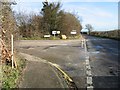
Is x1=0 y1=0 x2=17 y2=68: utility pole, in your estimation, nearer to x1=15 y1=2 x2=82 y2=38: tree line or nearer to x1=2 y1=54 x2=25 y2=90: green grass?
x1=2 y1=54 x2=25 y2=90: green grass

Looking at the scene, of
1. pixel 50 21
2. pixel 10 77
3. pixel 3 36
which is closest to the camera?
pixel 10 77

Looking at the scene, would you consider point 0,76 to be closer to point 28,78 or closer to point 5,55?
point 28,78

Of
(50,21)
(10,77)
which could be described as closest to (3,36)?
(10,77)

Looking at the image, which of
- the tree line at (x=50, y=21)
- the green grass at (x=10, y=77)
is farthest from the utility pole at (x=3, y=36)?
the tree line at (x=50, y=21)

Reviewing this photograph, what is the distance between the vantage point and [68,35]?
4716 cm

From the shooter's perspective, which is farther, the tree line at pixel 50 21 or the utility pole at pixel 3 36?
the tree line at pixel 50 21

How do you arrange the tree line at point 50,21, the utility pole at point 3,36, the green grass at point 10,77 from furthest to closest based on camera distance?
the tree line at point 50,21
the utility pole at point 3,36
the green grass at point 10,77

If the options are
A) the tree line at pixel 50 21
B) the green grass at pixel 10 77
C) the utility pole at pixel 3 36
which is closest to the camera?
the green grass at pixel 10 77

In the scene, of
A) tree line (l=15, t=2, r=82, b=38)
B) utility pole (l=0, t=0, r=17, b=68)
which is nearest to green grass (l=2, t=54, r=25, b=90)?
utility pole (l=0, t=0, r=17, b=68)

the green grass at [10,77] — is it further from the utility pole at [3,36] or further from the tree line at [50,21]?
the tree line at [50,21]

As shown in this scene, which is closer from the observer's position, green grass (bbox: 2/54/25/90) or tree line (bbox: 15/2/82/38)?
green grass (bbox: 2/54/25/90)

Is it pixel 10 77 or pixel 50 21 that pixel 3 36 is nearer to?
pixel 10 77

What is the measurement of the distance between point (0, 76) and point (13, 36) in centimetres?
291

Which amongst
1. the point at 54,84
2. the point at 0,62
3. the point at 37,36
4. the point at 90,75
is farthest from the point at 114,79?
the point at 37,36
